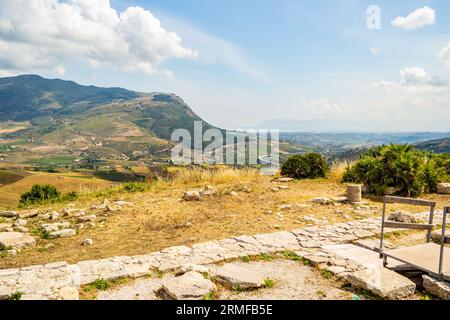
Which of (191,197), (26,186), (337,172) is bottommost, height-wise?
(26,186)

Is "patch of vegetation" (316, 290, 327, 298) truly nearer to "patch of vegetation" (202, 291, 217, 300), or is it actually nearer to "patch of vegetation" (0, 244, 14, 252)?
"patch of vegetation" (202, 291, 217, 300)

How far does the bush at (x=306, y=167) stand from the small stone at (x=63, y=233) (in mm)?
9557

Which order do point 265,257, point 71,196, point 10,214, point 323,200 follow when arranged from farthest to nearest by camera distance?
1. point 71,196
2. point 323,200
3. point 10,214
4. point 265,257

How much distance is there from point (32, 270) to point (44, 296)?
1.24 meters

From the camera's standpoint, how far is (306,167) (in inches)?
548

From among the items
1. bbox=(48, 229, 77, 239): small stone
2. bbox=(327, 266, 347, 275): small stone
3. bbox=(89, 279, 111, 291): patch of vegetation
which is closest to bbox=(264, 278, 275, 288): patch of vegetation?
bbox=(327, 266, 347, 275): small stone

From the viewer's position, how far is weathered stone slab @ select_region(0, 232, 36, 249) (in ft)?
20.2

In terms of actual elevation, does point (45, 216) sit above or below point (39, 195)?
above

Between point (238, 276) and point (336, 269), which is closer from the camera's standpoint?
point (238, 276)

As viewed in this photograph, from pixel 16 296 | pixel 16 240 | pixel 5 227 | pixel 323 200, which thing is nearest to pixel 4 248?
pixel 16 240

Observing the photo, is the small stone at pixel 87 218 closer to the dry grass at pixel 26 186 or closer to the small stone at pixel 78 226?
the small stone at pixel 78 226

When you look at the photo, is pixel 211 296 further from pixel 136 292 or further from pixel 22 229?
pixel 22 229

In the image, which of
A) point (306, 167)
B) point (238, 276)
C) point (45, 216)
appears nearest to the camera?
point (238, 276)

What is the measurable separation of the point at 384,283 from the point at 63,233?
6.16 m
